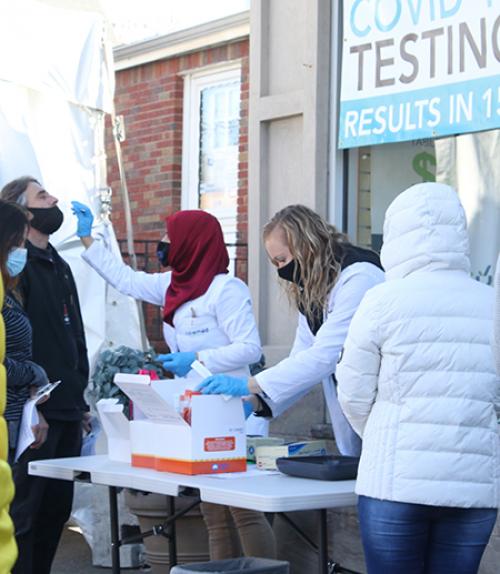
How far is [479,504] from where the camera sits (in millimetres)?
3719

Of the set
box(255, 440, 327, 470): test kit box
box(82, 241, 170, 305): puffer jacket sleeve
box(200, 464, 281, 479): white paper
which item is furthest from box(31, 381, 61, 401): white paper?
box(82, 241, 170, 305): puffer jacket sleeve

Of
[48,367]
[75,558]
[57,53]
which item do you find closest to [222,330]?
[48,367]

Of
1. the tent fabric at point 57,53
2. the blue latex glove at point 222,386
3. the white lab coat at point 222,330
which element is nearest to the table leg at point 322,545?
the blue latex glove at point 222,386

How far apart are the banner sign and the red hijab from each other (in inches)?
47.8

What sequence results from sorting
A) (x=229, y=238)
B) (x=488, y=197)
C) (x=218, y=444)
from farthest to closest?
1. (x=229, y=238)
2. (x=488, y=197)
3. (x=218, y=444)

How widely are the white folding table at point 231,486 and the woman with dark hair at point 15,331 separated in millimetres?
311

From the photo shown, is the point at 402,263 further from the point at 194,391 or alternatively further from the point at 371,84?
the point at 371,84

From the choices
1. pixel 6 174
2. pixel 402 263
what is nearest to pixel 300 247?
pixel 402 263

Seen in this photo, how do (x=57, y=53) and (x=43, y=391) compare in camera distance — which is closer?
(x=43, y=391)

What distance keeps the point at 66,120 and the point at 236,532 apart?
3.70 m

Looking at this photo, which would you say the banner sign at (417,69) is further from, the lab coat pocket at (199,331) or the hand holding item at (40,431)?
the hand holding item at (40,431)

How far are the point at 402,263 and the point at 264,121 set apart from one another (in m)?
3.37

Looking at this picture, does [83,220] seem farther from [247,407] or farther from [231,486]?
[231,486]

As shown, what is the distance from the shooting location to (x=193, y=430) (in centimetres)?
468
